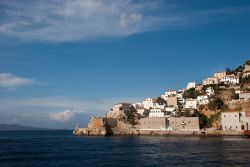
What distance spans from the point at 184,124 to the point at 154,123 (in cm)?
1037

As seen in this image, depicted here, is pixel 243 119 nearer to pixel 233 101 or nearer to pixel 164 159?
pixel 233 101

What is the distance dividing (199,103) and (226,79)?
796 inches

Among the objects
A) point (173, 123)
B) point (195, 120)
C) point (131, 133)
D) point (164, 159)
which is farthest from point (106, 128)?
point (164, 159)

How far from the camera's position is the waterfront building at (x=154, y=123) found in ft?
318

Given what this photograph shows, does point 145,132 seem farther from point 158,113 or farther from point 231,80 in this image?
point 231,80

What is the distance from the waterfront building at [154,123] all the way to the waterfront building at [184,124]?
1781 millimetres

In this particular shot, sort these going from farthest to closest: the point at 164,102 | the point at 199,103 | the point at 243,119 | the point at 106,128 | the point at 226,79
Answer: the point at 164,102 < the point at 226,79 < the point at 106,128 < the point at 199,103 < the point at 243,119

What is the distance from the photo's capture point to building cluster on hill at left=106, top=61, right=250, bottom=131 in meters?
82.8

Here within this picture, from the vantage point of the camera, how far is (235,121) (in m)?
81.3

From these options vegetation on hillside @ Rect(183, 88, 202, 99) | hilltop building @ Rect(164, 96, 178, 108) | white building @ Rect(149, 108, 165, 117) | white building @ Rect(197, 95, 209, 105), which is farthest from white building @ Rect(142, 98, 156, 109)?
white building @ Rect(197, 95, 209, 105)

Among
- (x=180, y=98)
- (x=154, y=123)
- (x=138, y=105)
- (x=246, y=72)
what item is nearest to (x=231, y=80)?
(x=246, y=72)

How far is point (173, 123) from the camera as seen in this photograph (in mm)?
94750

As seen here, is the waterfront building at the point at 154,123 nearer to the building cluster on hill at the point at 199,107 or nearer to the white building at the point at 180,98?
the building cluster on hill at the point at 199,107

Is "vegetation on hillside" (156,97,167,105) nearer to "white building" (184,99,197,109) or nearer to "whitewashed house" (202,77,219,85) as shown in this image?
"whitewashed house" (202,77,219,85)
